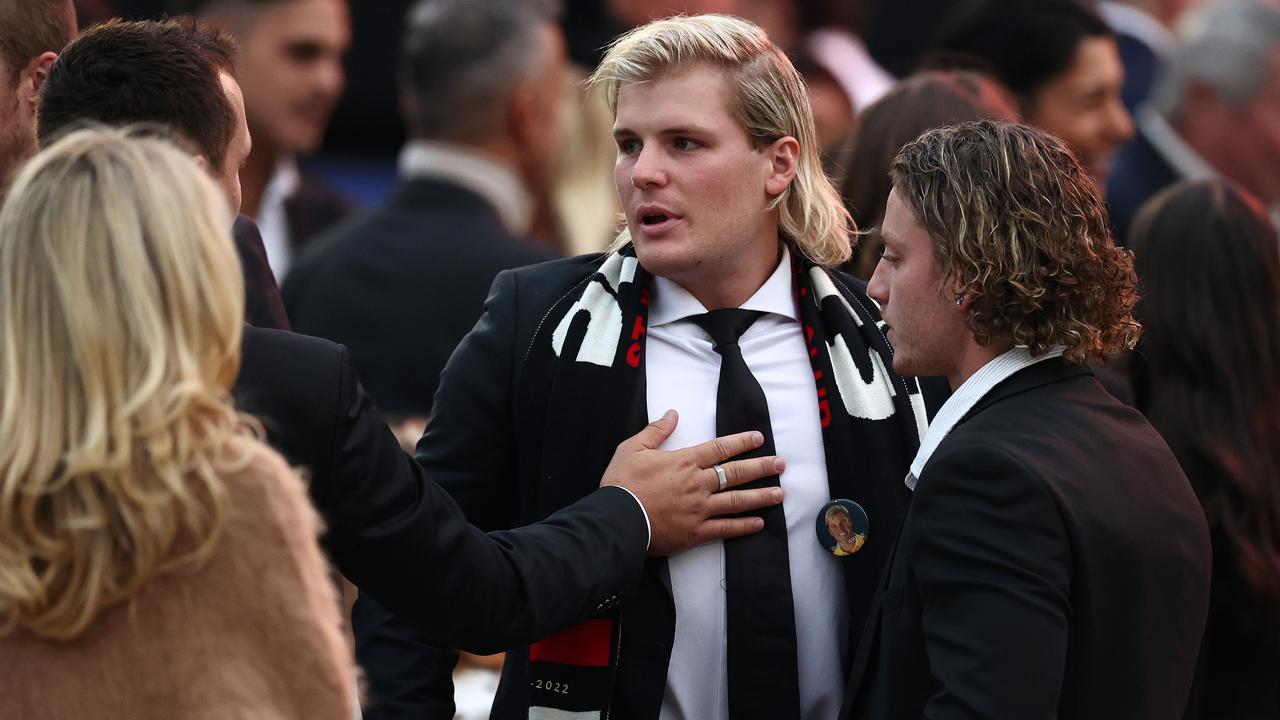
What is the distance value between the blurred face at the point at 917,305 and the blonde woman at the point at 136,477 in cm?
118

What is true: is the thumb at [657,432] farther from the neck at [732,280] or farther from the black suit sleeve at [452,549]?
the neck at [732,280]

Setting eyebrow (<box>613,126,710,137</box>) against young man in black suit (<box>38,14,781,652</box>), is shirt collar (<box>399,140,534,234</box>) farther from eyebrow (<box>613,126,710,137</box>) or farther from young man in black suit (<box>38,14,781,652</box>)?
young man in black suit (<box>38,14,781,652</box>)

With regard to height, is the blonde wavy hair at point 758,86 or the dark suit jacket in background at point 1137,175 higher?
the blonde wavy hair at point 758,86

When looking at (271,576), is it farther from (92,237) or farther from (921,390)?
(921,390)

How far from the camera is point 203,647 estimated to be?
212cm

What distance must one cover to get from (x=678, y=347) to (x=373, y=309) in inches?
71.9

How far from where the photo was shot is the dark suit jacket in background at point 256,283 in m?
2.98

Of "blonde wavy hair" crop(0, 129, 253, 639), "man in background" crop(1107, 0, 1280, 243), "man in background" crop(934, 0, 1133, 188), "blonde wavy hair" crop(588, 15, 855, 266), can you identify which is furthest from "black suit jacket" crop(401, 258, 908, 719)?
"man in background" crop(1107, 0, 1280, 243)

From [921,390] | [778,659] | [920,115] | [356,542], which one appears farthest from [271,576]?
[920,115]

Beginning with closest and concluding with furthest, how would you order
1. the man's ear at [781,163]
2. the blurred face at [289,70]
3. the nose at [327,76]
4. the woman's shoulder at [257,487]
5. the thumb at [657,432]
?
the woman's shoulder at [257,487]
the thumb at [657,432]
the man's ear at [781,163]
the blurred face at [289,70]
the nose at [327,76]

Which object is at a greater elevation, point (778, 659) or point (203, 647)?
point (203, 647)

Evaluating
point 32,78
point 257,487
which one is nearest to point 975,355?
point 257,487

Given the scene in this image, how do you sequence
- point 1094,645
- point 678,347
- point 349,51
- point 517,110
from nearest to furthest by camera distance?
point 1094,645, point 678,347, point 517,110, point 349,51

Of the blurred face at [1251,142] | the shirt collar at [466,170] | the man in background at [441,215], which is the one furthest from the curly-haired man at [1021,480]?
the blurred face at [1251,142]
